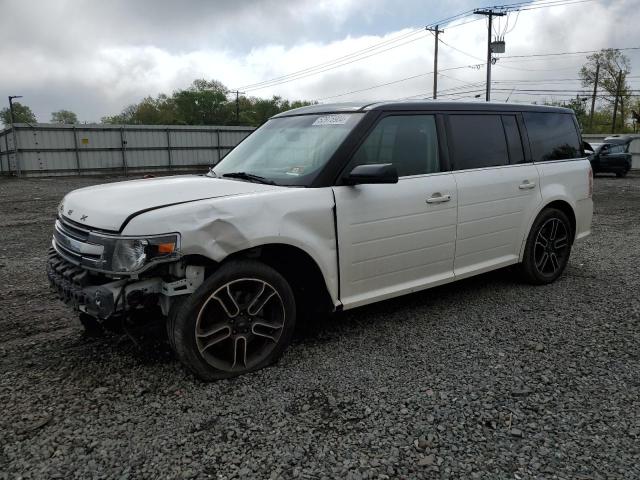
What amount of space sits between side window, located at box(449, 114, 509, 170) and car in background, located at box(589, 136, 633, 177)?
19263 mm

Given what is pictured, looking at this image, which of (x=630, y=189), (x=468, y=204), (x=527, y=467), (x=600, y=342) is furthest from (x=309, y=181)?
(x=630, y=189)

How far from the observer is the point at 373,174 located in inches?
130

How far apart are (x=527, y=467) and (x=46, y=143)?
83.3ft

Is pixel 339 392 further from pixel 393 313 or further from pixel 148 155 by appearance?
pixel 148 155

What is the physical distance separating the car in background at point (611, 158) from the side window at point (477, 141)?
1926 cm

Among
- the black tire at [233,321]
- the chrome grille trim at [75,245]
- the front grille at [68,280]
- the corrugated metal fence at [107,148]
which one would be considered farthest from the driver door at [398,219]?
the corrugated metal fence at [107,148]

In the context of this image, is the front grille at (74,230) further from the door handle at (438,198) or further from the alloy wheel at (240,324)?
the door handle at (438,198)

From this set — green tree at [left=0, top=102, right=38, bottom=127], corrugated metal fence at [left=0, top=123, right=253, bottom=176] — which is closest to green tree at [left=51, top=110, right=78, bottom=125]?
green tree at [left=0, top=102, right=38, bottom=127]

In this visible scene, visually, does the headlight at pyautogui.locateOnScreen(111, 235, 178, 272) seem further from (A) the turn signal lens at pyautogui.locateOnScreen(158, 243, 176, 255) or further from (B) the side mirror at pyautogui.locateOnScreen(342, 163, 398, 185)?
(B) the side mirror at pyautogui.locateOnScreen(342, 163, 398, 185)

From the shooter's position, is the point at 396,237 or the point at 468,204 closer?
the point at 396,237

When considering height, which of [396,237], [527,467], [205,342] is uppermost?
[396,237]

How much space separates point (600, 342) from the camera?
3760 millimetres

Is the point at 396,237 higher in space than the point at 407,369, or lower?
higher

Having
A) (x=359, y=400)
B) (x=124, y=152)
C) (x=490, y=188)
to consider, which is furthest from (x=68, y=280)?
(x=124, y=152)
